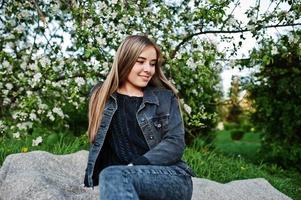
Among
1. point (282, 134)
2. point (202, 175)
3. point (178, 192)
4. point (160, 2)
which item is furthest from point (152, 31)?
point (282, 134)

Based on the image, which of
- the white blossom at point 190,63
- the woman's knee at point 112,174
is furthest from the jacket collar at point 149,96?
the white blossom at point 190,63

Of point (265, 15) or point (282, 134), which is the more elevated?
point (265, 15)

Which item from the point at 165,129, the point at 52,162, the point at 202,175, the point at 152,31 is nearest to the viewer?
the point at 165,129

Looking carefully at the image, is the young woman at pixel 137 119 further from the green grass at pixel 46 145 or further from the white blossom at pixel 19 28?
the white blossom at pixel 19 28

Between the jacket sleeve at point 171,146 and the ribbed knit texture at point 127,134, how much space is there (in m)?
0.17

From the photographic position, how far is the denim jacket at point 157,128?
101 inches

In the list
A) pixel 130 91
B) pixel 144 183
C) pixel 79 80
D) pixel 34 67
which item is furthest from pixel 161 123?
pixel 34 67

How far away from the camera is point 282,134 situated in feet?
28.2

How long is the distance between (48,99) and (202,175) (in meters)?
1.85

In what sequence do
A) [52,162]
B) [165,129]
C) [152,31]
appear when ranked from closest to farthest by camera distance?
[165,129], [52,162], [152,31]

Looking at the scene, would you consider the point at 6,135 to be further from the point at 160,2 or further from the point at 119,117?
the point at 119,117

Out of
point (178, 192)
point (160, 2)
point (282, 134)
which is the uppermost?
point (160, 2)

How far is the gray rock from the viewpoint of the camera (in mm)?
3752

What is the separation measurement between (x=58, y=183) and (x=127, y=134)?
149 cm
